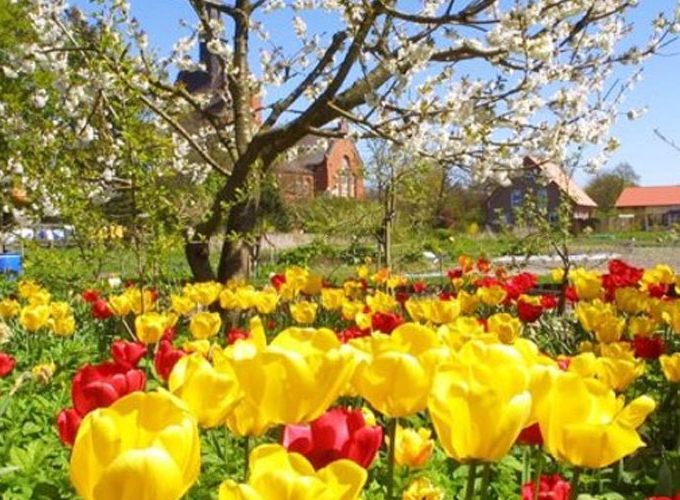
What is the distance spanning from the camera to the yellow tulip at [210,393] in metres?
1.07

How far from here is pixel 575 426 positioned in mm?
1091

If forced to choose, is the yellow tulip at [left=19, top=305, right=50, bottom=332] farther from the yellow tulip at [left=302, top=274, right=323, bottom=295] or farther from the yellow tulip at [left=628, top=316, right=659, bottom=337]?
the yellow tulip at [left=628, top=316, right=659, bottom=337]

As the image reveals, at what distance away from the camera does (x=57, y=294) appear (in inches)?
356

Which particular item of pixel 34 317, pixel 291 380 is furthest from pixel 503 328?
pixel 34 317

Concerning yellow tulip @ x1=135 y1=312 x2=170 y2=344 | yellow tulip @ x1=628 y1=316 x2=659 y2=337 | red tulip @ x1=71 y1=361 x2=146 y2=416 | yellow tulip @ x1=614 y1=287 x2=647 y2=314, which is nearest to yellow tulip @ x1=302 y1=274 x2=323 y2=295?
yellow tulip @ x1=614 y1=287 x2=647 y2=314

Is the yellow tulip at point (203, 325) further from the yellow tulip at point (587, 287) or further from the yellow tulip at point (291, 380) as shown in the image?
the yellow tulip at point (587, 287)

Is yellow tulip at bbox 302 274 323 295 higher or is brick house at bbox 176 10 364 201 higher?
brick house at bbox 176 10 364 201

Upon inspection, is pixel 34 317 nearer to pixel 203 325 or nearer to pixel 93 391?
pixel 203 325

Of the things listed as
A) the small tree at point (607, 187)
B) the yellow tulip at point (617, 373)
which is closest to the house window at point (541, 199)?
the yellow tulip at point (617, 373)

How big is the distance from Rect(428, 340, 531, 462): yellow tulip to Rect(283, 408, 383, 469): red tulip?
0.11 metres

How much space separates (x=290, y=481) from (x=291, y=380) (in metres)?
0.27

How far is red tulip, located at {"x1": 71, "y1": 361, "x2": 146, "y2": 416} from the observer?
1.36m

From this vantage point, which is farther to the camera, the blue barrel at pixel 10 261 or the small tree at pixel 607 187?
the small tree at pixel 607 187

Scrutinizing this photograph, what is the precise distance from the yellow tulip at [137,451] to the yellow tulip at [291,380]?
172 mm
